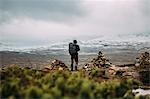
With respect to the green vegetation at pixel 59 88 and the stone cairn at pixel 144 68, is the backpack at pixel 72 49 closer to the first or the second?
the stone cairn at pixel 144 68

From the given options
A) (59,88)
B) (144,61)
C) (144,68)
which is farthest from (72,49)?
(59,88)

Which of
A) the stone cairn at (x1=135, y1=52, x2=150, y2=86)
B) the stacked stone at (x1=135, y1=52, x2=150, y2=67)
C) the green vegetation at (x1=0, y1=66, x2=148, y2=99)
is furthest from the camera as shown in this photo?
the stacked stone at (x1=135, y1=52, x2=150, y2=67)

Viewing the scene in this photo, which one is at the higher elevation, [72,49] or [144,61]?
[72,49]

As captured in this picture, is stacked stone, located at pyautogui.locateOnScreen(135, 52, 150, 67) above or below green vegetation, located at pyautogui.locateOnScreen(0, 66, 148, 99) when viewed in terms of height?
below

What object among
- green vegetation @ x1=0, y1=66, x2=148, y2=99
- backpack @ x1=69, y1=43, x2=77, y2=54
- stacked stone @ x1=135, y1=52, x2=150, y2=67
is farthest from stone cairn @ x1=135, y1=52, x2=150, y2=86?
green vegetation @ x1=0, y1=66, x2=148, y2=99

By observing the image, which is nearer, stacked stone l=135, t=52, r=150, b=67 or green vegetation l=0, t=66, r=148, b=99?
green vegetation l=0, t=66, r=148, b=99

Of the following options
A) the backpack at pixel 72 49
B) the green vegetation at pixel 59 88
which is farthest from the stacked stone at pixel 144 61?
the green vegetation at pixel 59 88

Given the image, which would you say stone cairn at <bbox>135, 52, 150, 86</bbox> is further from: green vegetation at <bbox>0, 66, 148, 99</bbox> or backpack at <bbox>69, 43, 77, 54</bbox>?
green vegetation at <bbox>0, 66, 148, 99</bbox>

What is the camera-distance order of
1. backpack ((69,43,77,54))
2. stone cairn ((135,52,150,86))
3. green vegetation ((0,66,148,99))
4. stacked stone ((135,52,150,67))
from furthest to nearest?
stacked stone ((135,52,150,67)), backpack ((69,43,77,54)), stone cairn ((135,52,150,86)), green vegetation ((0,66,148,99))

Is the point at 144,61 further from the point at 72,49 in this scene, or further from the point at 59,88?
the point at 59,88

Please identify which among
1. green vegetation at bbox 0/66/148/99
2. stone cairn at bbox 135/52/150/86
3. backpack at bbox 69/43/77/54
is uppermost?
backpack at bbox 69/43/77/54

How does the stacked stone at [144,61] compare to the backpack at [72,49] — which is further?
the stacked stone at [144,61]

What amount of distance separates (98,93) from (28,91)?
2271mm

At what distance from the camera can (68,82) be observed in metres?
11.3
